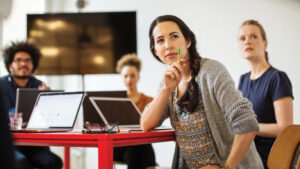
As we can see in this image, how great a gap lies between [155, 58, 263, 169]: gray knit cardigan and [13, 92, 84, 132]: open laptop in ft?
2.02

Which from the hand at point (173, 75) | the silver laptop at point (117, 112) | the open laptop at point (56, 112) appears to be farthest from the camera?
the silver laptop at point (117, 112)

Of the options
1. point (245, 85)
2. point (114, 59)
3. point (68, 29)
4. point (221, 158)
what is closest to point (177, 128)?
point (221, 158)

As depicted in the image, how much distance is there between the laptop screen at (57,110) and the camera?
1.66 m

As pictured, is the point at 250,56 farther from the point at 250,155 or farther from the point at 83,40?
the point at 83,40

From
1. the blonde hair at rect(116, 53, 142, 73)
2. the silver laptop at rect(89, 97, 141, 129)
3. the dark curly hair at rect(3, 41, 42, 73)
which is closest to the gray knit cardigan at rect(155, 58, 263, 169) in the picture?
the silver laptop at rect(89, 97, 141, 129)

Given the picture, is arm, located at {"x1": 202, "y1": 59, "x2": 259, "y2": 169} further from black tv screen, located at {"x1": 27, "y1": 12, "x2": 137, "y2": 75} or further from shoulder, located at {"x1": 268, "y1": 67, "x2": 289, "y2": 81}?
black tv screen, located at {"x1": 27, "y1": 12, "x2": 137, "y2": 75}

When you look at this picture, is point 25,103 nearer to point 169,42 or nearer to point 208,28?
point 169,42

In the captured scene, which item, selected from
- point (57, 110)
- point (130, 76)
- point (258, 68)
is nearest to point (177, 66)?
point (57, 110)

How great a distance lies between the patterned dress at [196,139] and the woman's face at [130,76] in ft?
5.49

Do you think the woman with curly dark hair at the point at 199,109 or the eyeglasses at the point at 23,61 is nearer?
the woman with curly dark hair at the point at 199,109

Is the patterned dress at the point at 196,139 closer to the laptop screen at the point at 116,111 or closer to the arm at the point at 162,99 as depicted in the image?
the arm at the point at 162,99

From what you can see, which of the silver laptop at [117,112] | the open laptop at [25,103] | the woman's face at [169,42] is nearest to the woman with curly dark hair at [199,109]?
the woman's face at [169,42]

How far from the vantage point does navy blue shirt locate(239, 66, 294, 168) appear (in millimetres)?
1851

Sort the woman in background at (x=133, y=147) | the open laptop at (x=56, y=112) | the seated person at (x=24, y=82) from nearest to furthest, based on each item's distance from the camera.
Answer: the open laptop at (x=56, y=112), the seated person at (x=24, y=82), the woman in background at (x=133, y=147)
